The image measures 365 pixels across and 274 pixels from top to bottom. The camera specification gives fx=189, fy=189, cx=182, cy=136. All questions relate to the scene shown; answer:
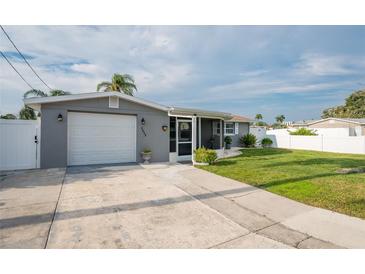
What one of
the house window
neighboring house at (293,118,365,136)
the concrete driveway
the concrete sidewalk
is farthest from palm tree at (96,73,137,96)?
neighboring house at (293,118,365,136)

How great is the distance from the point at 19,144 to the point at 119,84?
13.5 meters

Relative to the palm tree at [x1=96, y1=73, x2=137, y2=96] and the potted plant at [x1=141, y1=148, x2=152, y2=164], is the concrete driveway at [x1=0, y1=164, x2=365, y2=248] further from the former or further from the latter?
the palm tree at [x1=96, y1=73, x2=137, y2=96]

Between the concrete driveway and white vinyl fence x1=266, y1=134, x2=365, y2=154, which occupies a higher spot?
white vinyl fence x1=266, y1=134, x2=365, y2=154

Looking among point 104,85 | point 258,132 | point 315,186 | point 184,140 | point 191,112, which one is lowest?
point 315,186

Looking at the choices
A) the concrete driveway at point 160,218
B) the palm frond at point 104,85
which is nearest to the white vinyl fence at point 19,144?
the concrete driveway at point 160,218

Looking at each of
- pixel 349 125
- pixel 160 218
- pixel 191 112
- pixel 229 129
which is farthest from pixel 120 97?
pixel 349 125

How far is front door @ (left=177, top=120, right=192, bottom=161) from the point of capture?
10.9 metres

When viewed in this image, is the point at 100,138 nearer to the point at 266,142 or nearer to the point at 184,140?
the point at 184,140

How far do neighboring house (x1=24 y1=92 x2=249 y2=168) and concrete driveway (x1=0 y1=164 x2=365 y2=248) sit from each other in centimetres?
272

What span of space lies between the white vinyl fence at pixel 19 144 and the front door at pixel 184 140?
662cm

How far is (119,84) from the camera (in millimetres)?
19953

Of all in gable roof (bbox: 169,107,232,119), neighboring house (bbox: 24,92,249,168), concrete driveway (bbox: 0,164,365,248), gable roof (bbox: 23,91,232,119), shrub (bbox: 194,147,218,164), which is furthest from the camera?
gable roof (bbox: 169,107,232,119)

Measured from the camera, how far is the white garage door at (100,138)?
864 cm
